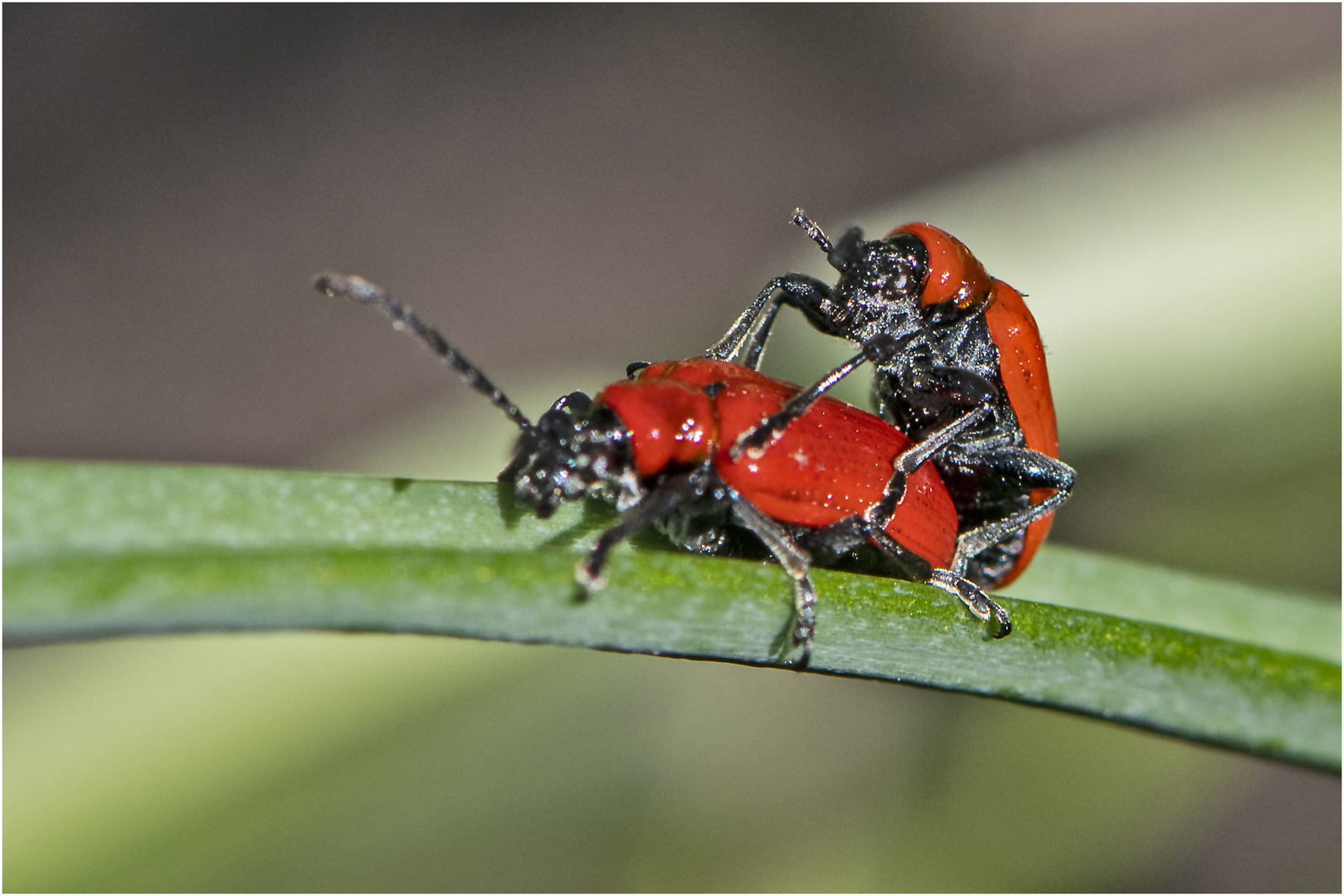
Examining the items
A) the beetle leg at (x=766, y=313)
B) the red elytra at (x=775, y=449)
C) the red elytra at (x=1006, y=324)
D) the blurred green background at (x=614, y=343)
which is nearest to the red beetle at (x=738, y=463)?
the red elytra at (x=775, y=449)

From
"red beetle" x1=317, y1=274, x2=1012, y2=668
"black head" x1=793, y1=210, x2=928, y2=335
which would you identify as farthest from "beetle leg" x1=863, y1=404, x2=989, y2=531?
→ "black head" x1=793, y1=210, x2=928, y2=335

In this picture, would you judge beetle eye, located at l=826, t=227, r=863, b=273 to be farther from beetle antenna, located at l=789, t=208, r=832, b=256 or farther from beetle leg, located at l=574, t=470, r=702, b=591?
beetle leg, located at l=574, t=470, r=702, b=591

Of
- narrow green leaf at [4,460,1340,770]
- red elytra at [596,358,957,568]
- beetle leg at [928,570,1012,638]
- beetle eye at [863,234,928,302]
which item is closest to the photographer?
narrow green leaf at [4,460,1340,770]

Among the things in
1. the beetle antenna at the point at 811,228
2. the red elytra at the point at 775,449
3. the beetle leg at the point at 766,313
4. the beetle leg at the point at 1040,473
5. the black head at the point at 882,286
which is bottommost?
the red elytra at the point at 775,449

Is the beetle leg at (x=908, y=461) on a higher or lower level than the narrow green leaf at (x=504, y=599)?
higher

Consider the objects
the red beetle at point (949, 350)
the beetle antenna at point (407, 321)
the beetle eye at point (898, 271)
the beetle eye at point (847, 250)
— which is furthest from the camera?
the beetle eye at point (898, 271)

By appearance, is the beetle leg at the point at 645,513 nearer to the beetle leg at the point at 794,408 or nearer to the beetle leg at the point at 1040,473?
the beetle leg at the point at 794,408

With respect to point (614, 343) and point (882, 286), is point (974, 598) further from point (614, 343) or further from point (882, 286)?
point (614, 343)
